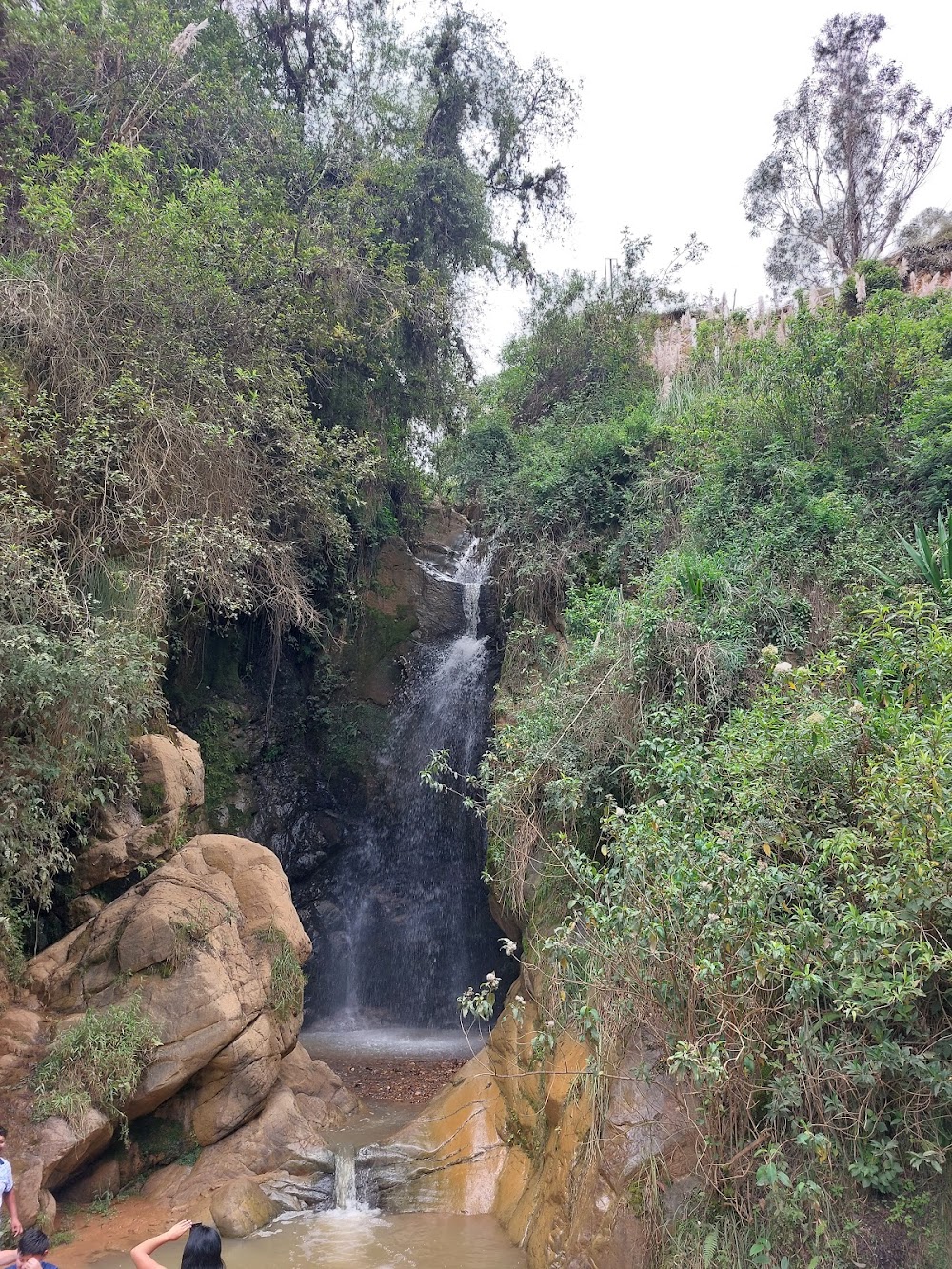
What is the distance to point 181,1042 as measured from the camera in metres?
6.96

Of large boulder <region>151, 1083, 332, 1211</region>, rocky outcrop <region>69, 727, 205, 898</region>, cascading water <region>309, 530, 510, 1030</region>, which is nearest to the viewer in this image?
large boulder <region>151, 1083, 332, 1211</region>

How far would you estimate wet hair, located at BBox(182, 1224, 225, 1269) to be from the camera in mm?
3568

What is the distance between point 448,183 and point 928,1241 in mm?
16474

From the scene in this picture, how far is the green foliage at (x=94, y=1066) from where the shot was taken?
20.7 ft

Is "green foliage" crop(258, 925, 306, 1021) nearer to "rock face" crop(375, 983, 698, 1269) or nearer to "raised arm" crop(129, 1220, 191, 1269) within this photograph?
"rock face" crop(375, 983, 698, 1269)

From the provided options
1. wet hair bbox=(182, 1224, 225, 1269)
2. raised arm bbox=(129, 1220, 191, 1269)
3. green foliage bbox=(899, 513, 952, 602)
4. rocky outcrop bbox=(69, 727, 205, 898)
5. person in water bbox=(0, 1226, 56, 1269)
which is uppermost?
green foliage bbox=(899, 513, 952, 602)

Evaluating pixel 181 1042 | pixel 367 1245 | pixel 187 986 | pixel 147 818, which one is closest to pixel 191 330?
pixel 147 818

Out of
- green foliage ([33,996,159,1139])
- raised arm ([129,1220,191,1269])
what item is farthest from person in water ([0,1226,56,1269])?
green foliage ([33,996,159,1139])

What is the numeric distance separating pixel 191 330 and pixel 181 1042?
298 inches

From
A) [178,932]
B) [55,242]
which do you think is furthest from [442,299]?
[178,932]

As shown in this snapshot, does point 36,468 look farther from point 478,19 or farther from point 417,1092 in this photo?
point 478,19

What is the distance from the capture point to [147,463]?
8.67m

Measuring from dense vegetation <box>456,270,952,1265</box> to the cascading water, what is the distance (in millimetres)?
2420

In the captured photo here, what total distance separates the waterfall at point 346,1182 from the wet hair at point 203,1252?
3641 millimetres
